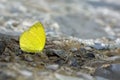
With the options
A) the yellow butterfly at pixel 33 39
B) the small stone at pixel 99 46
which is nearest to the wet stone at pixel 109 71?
the yellow butterfly at pixel 33 39

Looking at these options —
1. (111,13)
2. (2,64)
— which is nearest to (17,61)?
(2,64)

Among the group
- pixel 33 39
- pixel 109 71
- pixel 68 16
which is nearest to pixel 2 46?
pixel 33 39

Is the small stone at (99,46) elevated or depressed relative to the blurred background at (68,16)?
depressed

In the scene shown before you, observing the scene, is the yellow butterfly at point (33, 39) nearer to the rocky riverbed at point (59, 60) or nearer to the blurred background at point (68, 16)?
the rocky riverbed at point (59, 60)

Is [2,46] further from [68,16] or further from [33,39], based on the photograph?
[68,16]

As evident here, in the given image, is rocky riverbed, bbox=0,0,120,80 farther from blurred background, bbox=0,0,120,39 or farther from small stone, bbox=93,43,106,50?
blurred background, bbox=0,0,120,39

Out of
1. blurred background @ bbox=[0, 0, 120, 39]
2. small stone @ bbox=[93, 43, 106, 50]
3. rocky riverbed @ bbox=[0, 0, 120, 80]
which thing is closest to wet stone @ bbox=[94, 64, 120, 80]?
rocky riverbed @ bbox=[0, 0, 120, 80]

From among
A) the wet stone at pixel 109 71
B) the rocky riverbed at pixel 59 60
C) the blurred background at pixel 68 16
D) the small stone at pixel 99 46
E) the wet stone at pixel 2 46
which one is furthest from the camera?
the blurred background at pixel 68 16
